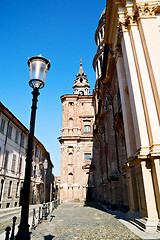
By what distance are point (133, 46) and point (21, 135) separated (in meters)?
18.5

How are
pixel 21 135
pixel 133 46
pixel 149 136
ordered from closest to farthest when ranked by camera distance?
1. pixel 149 136
2. pixel 133 46
3. pixel 21 135

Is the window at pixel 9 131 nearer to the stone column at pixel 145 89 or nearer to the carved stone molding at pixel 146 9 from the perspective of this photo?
the stone column at pixel 145 89

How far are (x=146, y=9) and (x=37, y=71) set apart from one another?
6935mm

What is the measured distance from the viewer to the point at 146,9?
802 cm

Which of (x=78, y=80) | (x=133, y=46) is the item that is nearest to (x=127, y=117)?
(x=133, y=46)

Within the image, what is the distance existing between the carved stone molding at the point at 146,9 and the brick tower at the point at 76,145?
78.5 ft

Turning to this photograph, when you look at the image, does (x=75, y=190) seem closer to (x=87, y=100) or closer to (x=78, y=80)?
(x=87, y=100)

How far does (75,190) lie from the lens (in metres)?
27.0

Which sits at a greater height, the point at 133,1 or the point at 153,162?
the point at 133,1

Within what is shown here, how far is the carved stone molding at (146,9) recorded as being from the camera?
8000 millimetres

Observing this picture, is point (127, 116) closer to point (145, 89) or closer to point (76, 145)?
point (145, 89)

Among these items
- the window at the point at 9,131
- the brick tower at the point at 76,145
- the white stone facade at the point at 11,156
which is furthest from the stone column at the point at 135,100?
the brick tower at the point at 76,145

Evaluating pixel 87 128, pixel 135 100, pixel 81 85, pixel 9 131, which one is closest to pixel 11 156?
pixel 9 131

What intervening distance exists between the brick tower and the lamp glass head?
83.5 feet
